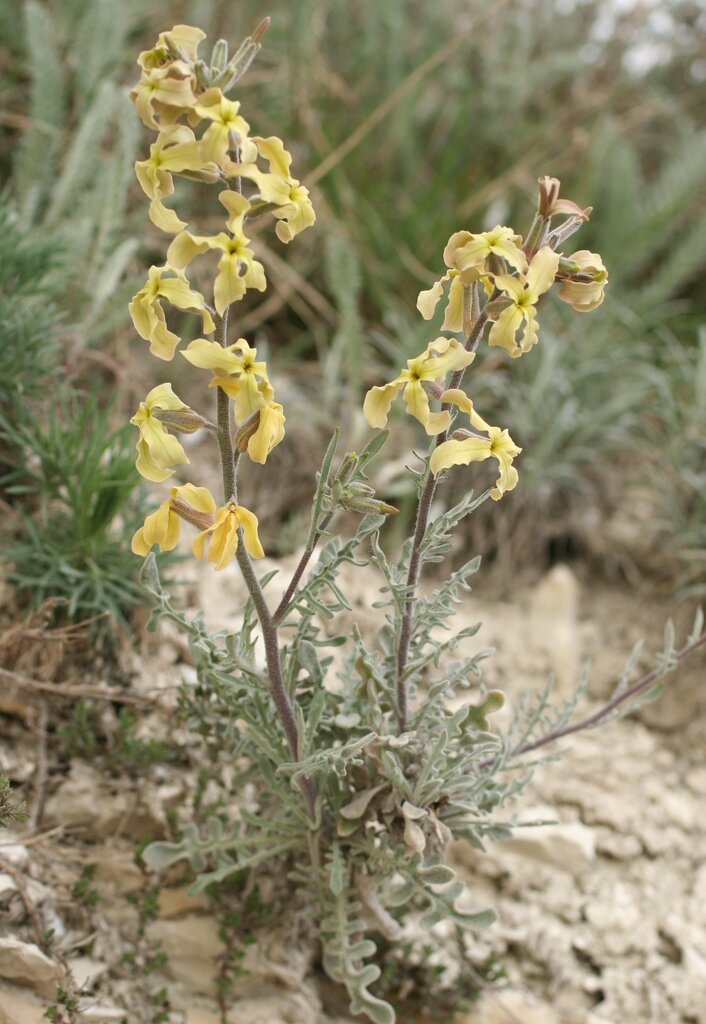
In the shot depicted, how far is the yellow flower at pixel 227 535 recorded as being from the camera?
132 centimetres

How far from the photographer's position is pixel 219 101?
125 centimetres

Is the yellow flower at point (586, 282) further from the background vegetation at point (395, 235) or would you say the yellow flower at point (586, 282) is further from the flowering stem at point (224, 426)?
the background vegetation at point (395, 235)

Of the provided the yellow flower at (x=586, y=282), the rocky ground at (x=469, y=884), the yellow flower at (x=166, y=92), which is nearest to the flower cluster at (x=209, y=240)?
the yellow flower at (x=166, y=92)

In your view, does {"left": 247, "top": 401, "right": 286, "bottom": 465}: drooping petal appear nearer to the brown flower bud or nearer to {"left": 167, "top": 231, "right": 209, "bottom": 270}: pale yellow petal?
{"left": 167, "top": 231, "right": 209, "bottom": 270}: pale yellow petal

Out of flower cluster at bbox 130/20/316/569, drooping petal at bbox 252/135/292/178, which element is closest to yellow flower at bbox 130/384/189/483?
flower cluster at bbox 130/20/316/569

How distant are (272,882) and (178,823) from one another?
0.22 metres

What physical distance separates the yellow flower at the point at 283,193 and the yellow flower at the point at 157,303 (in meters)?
0.15

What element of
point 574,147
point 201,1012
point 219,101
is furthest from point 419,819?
point 574,147

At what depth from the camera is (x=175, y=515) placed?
1.42 m

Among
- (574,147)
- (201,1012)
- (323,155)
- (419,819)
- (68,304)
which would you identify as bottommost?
(201,1012)

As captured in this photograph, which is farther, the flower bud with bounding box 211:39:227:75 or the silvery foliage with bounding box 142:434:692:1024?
the silvery foliage with bounding box 142:434:692:1024

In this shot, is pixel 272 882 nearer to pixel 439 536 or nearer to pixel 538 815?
pixel 538 815

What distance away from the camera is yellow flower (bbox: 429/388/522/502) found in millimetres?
1349

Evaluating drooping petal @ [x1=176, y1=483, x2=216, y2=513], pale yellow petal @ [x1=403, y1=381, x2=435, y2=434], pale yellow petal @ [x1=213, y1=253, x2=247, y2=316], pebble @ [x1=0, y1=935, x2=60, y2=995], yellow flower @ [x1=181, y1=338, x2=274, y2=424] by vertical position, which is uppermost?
pale yellow petal @ [x1=213, y1=253, x2=247, y2=316]
